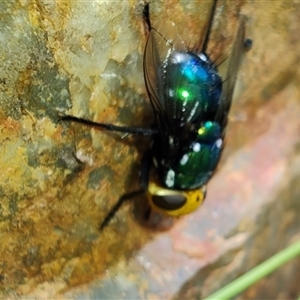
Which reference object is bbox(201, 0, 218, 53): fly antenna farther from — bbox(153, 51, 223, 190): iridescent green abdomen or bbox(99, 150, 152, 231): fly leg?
bbox(99, 150, 152, 231): fly leg

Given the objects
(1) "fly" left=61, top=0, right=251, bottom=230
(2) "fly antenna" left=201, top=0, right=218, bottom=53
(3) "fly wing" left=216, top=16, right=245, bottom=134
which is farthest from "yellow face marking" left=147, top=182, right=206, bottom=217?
(2) "fly antenna" left=201, top=0, right=218, bottom=53

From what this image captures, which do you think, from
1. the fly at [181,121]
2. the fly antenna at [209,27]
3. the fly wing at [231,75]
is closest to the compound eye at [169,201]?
the fly at [181,121]

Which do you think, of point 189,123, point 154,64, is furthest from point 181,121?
point 154,64

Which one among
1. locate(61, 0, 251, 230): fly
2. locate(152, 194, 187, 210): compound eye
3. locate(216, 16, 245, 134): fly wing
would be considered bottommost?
locate(152, 194, 187, 210): compound eye

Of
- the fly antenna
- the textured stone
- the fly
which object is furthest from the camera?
the fly antenna

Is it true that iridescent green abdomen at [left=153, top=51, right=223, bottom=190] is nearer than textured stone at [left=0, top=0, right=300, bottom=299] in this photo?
No

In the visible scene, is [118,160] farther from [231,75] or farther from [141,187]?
[231,75]

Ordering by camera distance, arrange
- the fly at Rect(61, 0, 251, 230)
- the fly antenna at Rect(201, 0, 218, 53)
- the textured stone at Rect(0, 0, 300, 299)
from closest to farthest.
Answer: the textured stone at Rect(0, 0, 300, 299) → the fly at Rect(61, 0, 251, 230) → the fly antenna at Rect(201, 0, 218, 53)
